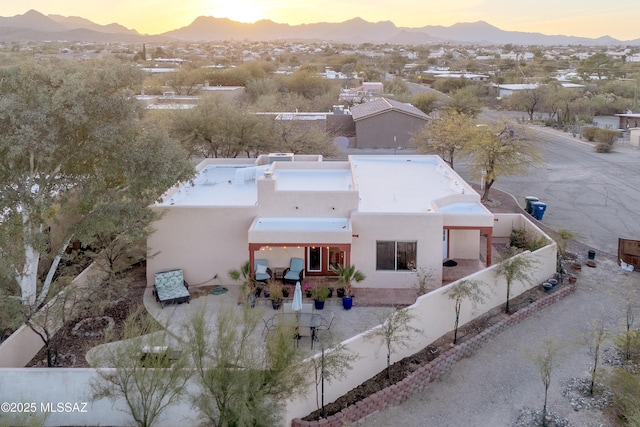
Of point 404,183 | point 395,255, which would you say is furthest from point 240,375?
point 404,183

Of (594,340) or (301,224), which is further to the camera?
(301,224)

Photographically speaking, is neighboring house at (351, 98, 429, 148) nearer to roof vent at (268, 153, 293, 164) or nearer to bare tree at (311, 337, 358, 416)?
roof vent at (268, 153, 293, 164)

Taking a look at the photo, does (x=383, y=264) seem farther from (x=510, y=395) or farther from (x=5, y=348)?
(x=5, y=348)

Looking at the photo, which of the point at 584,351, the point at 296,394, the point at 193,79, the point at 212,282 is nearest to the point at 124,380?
the point at 296,394

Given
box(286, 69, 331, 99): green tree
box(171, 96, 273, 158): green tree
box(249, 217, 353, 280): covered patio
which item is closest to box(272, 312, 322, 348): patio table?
box(249, 217, 353, 280): covered patio

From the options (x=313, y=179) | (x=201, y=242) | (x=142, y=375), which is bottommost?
(x=142, y=375)

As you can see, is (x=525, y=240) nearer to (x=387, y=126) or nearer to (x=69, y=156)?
(x=69, y=156)

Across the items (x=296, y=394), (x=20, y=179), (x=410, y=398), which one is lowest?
(x=410, y=398)
